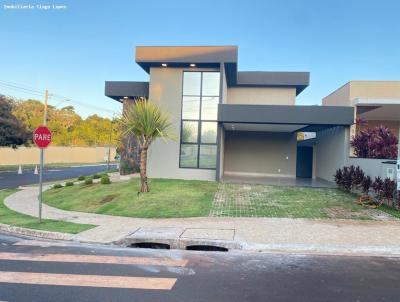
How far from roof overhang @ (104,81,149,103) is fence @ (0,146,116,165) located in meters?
24.3

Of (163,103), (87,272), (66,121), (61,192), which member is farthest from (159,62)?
(66,121)

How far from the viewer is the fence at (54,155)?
41.4 metres

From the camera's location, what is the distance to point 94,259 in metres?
6.86

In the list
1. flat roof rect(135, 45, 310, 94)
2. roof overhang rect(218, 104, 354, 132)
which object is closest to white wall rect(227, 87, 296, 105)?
flat roof rect(135, 45, 310, 94)

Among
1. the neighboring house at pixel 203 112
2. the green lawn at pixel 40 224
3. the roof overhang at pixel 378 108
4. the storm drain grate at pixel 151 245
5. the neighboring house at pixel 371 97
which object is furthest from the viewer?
the neighboring house at pixel 203 112

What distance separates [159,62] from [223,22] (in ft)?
23.5

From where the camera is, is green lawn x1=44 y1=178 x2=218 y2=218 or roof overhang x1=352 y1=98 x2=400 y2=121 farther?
roof overhang x1=352 y1=98 x2=400 y2=121

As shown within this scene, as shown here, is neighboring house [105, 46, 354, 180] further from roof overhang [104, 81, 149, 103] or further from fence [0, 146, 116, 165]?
fence [0, 146, 116, 165]

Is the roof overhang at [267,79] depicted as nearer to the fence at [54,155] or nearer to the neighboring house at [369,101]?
the neighboring house at [369,101]

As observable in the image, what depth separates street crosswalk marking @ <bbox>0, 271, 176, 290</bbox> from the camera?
5343 millimetres

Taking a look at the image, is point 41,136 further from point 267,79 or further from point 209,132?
point 267,79

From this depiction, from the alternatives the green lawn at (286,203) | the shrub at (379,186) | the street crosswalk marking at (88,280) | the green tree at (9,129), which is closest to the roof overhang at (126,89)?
the green lawn at (286,203)

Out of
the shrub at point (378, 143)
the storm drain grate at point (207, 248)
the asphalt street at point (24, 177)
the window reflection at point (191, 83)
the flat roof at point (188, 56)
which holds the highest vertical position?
the flat roof at point (188, 56)

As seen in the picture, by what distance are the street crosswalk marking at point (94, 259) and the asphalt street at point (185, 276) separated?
0.02m
